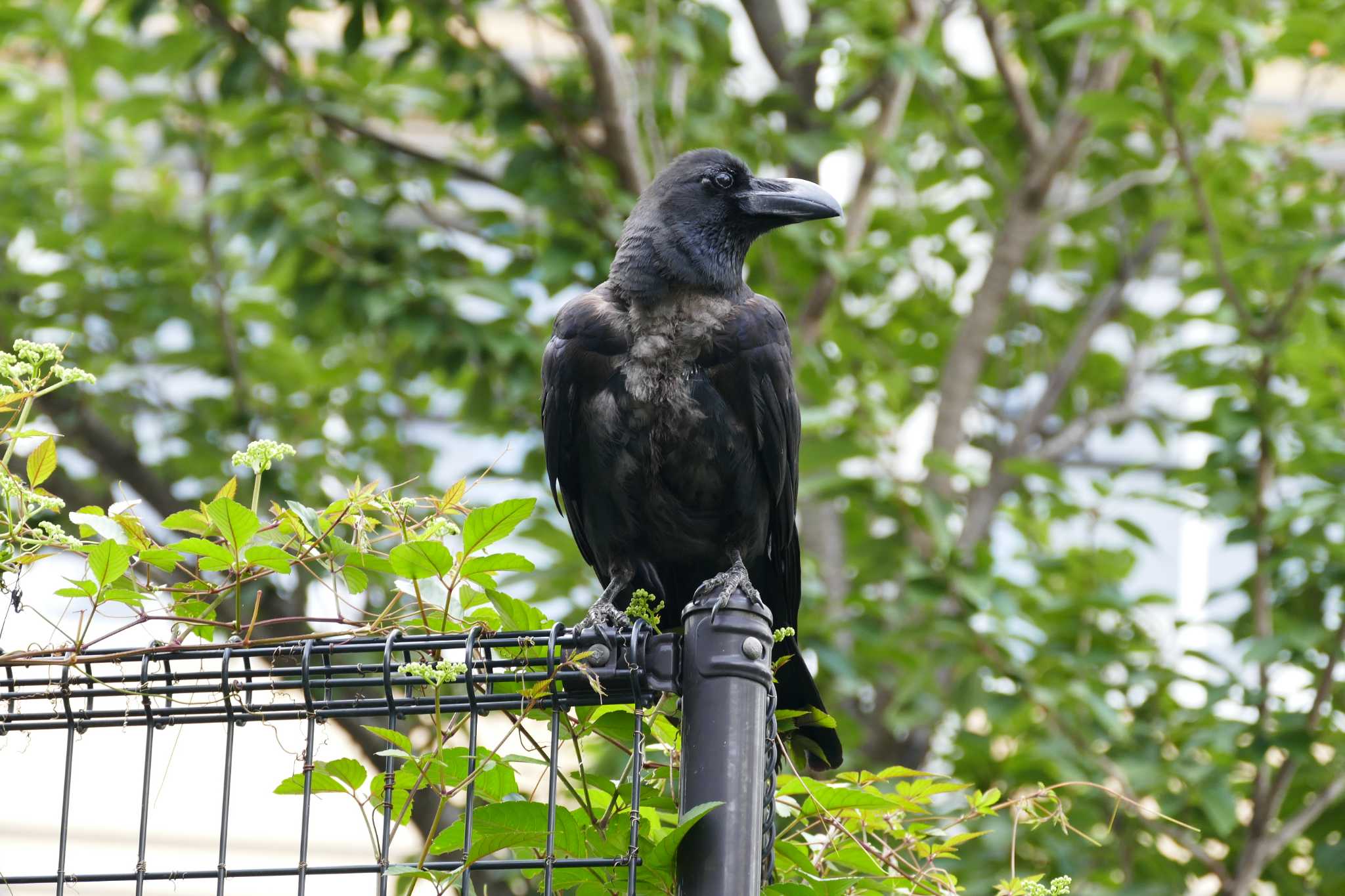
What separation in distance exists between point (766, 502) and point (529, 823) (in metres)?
1.46

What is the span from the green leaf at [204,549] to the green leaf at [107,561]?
→ 0.24 feet

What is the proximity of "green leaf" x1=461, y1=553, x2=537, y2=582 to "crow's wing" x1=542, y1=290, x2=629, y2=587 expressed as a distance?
115cm

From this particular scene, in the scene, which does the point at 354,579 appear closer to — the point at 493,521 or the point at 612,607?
the point at 493,521

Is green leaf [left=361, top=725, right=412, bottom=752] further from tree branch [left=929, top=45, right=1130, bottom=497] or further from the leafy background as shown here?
tree branch [left=929, top=45, right=1130, bottom=497]

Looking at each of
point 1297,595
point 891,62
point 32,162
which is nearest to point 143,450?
point 32,162

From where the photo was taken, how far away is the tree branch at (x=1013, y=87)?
18.3 ft

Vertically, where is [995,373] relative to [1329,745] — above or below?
above

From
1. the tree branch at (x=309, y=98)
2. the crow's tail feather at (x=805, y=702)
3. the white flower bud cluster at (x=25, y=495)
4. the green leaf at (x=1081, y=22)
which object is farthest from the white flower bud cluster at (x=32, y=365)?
the green leaf at (x=1081, y=22)

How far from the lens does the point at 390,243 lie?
510cm

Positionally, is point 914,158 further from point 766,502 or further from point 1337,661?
point 766,502

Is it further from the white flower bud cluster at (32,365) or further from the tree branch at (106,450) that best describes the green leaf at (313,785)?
the tree branch at (106,450)

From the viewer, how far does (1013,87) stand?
5.66m

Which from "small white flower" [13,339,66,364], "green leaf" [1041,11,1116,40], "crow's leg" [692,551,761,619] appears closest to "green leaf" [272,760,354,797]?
"crow's leg" [692,551,761,619]

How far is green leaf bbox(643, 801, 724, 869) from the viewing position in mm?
1606
